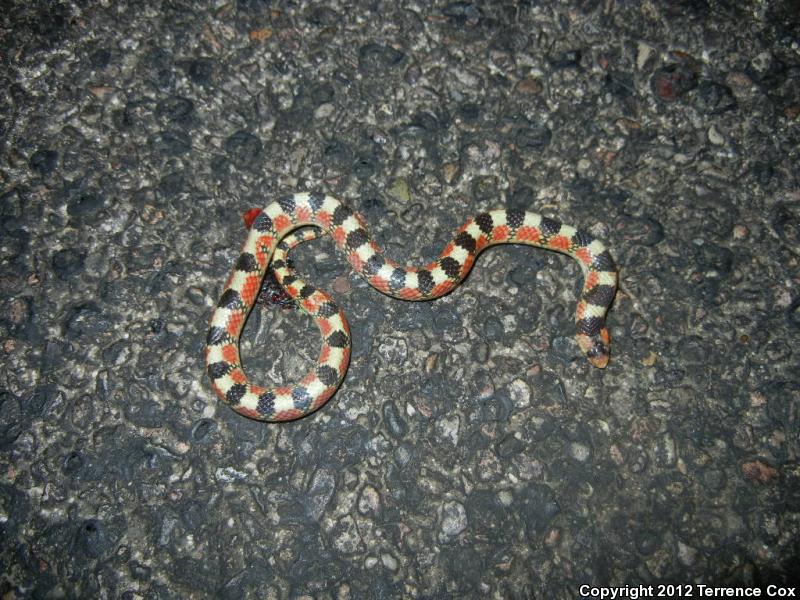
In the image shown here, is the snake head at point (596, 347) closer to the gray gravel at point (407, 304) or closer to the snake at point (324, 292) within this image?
the snake at point (324, 292)

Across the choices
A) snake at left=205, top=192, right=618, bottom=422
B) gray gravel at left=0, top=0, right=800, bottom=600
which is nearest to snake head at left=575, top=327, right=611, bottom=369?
snake at left=205, top=192, right=618, bottom=422

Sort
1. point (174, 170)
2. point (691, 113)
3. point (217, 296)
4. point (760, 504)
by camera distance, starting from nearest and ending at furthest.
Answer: point (760, 504), point (217, 296), point (174, 170), point (691, 113)

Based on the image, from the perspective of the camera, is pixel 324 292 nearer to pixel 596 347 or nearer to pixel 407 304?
pixel 407 304

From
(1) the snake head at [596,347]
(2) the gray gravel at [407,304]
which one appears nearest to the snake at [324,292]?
(1) the snake head at [596,347]

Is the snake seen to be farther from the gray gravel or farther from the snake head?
the gray gravel

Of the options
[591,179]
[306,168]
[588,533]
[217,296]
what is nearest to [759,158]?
[591,179]

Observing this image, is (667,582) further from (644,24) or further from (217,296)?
(644,24)
